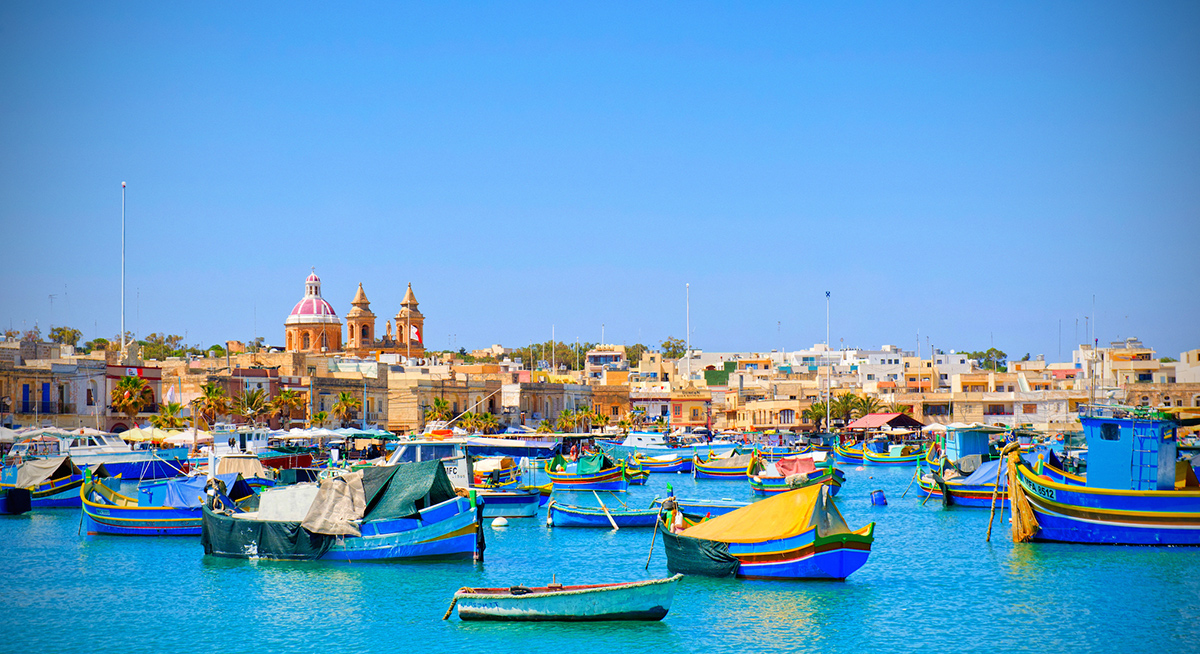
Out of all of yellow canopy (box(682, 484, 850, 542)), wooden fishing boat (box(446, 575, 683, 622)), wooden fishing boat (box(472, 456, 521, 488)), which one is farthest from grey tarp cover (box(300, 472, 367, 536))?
wooden fishing boat (box(472, 456, 521, 488))

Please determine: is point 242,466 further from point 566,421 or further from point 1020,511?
point 566,421

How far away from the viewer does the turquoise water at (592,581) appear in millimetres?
21641

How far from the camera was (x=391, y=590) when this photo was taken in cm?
2592

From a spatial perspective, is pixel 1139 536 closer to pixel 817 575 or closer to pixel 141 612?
pixel 817 575

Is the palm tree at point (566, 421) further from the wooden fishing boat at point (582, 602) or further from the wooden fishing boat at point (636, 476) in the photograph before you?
the wooden fishing boat at point (582, 602)

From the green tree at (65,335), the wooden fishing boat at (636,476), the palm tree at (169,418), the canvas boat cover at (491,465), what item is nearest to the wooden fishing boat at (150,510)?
the canvas boat cover at (491,465)

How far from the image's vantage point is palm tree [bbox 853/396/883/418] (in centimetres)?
9688

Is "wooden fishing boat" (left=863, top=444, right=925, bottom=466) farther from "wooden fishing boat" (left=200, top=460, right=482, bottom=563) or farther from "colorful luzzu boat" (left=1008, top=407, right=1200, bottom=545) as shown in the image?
"wooden fishing boat" (left=200, top=460, right=482, bottom=563)

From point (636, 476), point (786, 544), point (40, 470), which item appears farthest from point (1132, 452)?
point (40, 470)

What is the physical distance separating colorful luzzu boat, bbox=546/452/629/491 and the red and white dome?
4959 cm

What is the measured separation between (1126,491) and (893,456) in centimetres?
4733

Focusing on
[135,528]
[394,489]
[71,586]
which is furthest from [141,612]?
[135,528]

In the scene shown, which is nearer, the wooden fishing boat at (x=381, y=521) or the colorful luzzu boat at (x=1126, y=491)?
the wooden fishing boat at (x=381, y=521)

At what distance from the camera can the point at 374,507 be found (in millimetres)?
28828
